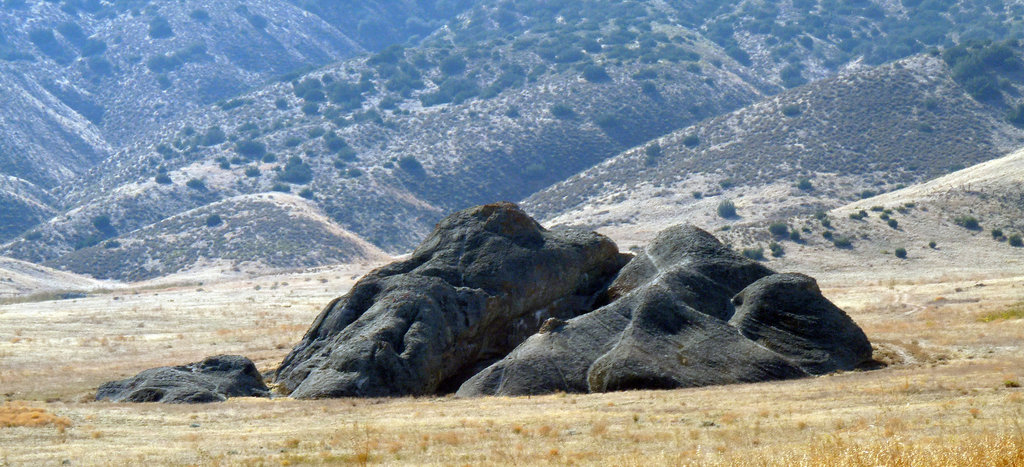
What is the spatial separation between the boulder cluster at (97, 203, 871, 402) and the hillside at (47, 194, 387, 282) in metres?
61.5

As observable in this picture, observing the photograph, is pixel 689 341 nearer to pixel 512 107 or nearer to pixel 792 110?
pixel 792 110

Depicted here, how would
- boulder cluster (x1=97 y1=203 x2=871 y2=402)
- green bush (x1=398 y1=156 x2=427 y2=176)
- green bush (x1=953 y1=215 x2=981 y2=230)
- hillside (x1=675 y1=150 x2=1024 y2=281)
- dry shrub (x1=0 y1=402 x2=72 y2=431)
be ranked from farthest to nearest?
green bush (x1=398 y1=156 x2=427 y2=176) → green bush (x1=953 y1=215 x2=981 y2=230) → hillside (x1=675 y1=150 x2=1024 y2=281) → boulder cluster (x1=97 y1=203 x2=871 y2=402) → dry shrub (x1=0 y1=402 x2=72 y2=431)

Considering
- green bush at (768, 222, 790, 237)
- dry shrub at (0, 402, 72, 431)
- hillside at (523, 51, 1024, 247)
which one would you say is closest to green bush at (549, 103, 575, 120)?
hillside at (523, 51, 1024, 247)

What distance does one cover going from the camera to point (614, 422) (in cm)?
1873

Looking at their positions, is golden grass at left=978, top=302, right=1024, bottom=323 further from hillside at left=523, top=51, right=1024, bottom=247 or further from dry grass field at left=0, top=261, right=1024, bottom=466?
hillside at left=523, top=51, right=1024, bottom=247

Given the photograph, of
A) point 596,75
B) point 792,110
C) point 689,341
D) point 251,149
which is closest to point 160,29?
point 251,149

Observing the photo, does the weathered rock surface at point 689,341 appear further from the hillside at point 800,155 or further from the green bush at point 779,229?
the hillside at point 800,155

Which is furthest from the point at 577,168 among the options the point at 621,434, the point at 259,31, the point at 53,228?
the point at 621,434

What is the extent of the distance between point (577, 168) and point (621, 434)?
→ 9605 cm

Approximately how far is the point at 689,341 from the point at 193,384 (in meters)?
12.9

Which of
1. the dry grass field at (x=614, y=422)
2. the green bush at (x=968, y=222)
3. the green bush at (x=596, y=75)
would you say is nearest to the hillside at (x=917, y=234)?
the green bush at (x=968, y=222)

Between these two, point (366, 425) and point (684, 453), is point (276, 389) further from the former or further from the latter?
point (684, 453)

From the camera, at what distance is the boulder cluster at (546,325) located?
83.0ft

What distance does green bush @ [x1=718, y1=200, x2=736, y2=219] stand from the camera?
8500 centimetres
